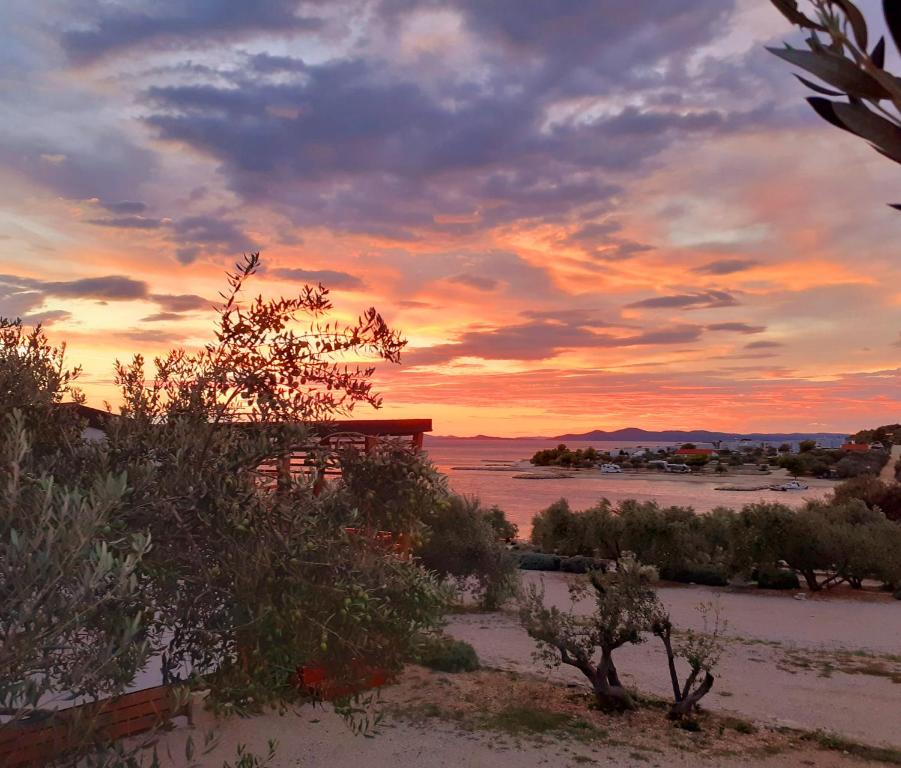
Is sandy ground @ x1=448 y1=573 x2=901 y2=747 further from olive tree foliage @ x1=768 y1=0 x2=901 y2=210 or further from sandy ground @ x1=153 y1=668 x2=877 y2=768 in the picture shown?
olive tree foliage @ x1=768 y1=0 x2=901 y2=210

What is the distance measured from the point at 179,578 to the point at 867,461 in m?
116

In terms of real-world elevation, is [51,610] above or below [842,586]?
above

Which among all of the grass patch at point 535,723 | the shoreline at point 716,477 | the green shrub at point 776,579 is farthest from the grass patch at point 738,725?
the shoreline at point 716,477

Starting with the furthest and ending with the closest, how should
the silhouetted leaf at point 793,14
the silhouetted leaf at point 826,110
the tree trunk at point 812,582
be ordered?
the tree trunk at point 812,582 < the silhouetted leaf at point 793,14 < the silhouetted leaf at point 826,110

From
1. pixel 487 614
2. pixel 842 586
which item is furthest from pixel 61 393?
pixel 842 586

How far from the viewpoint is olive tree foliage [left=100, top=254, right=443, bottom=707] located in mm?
5375

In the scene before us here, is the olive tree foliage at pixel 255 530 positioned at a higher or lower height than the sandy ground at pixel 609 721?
higher

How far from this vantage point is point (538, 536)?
4228 centimetres

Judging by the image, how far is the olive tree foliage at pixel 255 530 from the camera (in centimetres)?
538

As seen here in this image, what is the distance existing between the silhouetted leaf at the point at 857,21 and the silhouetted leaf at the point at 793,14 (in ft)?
0.39

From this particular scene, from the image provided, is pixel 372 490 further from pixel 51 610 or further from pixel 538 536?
pixel 538 536

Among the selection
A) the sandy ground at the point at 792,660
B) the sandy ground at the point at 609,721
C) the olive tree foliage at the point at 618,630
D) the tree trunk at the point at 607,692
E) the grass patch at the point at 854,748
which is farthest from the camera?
the sandy ground at the point at 792,660

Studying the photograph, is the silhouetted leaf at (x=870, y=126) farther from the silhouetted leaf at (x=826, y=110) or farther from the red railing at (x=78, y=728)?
the red railing at (x=78, y=728)

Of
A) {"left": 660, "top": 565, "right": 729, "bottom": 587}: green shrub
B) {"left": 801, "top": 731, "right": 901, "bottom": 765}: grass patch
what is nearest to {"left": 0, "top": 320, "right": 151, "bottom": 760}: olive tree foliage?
{"left": 801, "top": 731, "right": 901, "bottom": 765}: grass patch
